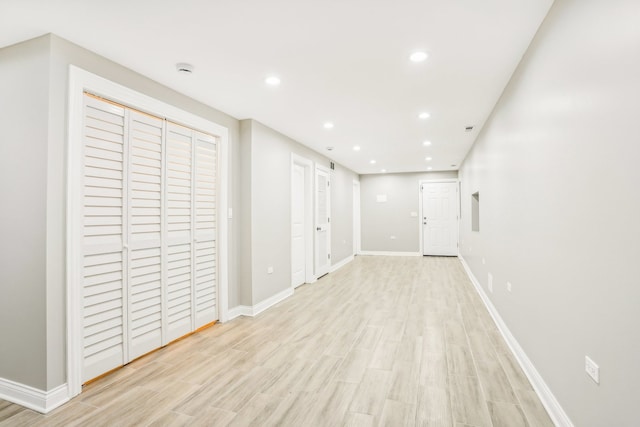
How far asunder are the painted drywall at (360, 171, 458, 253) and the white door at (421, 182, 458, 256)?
21 centimetres

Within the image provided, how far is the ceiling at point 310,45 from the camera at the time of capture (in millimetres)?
Result: 1878

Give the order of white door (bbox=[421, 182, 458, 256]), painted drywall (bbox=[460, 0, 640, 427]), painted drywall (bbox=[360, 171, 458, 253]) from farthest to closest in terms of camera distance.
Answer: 1. painted drywall (bbox=[360, 171, 458, 253])
2. white door (bbox=[421, 182, 458, 256])
3. painted drywall (bbox=[460, 0, 640, 427])

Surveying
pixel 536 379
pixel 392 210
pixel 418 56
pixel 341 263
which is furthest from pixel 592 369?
pixel 392 210

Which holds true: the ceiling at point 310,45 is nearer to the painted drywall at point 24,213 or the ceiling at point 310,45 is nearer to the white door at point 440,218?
the painted drywall at point 24,213

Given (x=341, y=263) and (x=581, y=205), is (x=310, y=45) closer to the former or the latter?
(x=581, y=205)

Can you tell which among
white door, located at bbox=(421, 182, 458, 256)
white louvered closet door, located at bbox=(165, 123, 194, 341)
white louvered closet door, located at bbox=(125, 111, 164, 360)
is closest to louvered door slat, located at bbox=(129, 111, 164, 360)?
white louvered closet door, located at bbox=(125, 111, 164, 360)

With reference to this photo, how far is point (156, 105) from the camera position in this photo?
9.33 ft

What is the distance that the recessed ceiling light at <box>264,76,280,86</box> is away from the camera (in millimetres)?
2820

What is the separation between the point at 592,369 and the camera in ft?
4.73

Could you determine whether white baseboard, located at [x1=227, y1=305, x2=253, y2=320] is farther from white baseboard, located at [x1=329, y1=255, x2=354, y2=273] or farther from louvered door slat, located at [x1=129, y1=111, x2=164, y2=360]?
white baseboard, located at [x1=329, y1=255, x2=354, y2=273]

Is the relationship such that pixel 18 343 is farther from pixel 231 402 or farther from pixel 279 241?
pixel 279 241

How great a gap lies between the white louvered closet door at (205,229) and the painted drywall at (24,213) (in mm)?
1356

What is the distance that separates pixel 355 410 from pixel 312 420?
0.29 metres

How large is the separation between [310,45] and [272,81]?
706 mm
